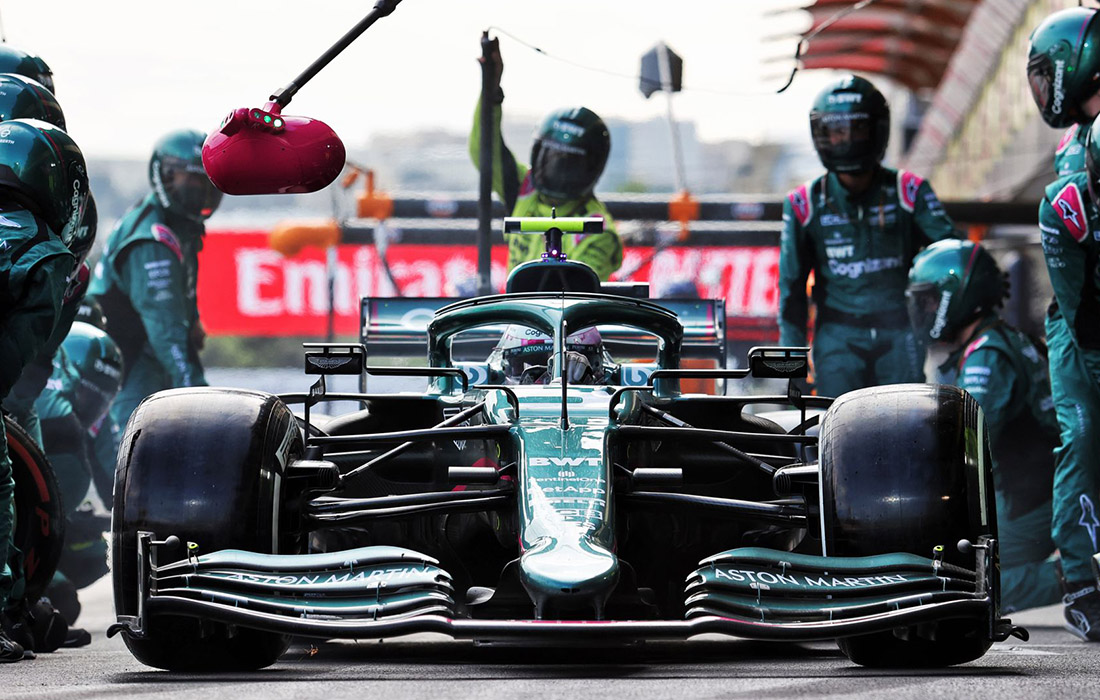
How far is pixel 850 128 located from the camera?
991cm

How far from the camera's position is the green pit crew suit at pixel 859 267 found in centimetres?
988

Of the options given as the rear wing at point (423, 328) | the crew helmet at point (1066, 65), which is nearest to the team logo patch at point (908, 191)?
the crew helmet at point (1066, 65)

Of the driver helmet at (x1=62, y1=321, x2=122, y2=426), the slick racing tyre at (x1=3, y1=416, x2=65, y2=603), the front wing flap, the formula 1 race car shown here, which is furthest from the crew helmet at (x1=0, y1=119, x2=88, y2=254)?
the driver helmet at (x1=62, y1=321, x2=122, y2=426)

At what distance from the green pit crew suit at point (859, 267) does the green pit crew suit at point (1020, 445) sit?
0.74 metres

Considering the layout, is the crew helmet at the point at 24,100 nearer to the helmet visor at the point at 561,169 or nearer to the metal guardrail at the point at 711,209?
the helmet visor at the point at 561,169

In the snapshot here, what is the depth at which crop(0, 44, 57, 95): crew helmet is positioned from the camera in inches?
327

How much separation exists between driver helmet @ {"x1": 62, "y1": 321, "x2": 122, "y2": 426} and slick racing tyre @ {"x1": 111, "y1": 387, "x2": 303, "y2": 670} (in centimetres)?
438

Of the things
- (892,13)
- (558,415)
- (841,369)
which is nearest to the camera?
(558,415)

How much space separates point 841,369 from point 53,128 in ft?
16.0

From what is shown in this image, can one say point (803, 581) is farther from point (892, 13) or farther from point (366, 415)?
point (892, 13)

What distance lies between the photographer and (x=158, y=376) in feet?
35.6

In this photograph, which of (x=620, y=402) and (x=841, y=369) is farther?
(x=841, y=369)

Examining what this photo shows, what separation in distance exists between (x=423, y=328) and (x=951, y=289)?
284 cm

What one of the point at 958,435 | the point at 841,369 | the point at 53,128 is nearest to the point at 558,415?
the point at 958,435
